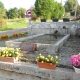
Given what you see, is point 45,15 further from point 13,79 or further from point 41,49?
point 13,79

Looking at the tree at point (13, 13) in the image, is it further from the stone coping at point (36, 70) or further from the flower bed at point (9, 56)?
the stone coping at point (36, 70)

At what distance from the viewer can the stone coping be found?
401cm

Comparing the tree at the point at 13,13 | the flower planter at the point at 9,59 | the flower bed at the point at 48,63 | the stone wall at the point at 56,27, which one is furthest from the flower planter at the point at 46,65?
the tree at the point at 13,13

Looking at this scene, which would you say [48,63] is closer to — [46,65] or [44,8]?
[46,65]

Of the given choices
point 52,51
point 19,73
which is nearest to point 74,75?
point 19,73

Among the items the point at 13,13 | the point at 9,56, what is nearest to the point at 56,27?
the point at 9,56

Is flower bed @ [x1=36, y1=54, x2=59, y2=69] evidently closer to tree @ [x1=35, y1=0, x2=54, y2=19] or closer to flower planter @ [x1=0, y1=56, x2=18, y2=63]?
flower planter @ [x1=0, y1=56, x2=18, y2=63]

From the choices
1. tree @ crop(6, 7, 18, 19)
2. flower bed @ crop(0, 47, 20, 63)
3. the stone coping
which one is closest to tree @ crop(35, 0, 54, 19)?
flower bed @ crop(0, 47, 20, 63)

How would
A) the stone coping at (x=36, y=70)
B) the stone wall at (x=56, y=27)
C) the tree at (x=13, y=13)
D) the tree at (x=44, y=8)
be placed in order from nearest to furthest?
the stone coping at (x=36, y=70) < the stone wall at (x=56, y=27) < the tree at (x=44, y=8) < the tree at (x=13, y=13)

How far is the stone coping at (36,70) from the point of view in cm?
401

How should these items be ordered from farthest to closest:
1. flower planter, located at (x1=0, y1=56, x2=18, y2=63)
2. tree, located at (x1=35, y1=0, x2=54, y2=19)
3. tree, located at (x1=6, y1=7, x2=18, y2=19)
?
tree, located at (x1=6, y1=7, x2=18, y2=19) < tree, located at (x1=35, y1=0, x2=54, y2=19) < flower planter, located at (x1=0, y1=56, x2=18, y2=63)

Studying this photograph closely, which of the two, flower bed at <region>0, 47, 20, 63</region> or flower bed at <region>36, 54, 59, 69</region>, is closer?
flower bed at <region>36, 54, 59, 69</region>

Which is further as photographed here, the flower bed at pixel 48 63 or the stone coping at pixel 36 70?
the flower bed at pixel 48 63

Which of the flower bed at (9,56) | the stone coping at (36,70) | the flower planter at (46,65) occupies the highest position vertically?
the flower bed at (9,56)
